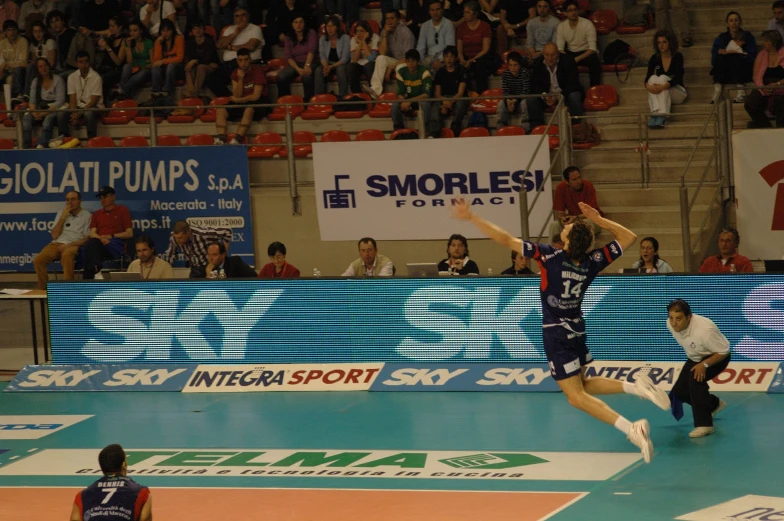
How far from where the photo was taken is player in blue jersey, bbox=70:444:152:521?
256 inches

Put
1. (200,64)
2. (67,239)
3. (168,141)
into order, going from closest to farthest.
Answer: (67,239)
(168,141)
(200,64)

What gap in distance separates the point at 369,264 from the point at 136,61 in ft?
30.7

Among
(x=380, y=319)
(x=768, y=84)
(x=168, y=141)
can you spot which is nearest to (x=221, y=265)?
(x=380, y=319)

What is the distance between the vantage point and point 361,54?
19781 mm

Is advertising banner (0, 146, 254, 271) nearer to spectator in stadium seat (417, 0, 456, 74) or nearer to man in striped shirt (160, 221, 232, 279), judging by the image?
man in striped shirt (160, 221, 232, 279)

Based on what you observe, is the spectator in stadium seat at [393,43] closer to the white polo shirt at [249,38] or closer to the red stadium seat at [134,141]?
the white polo shirt at [249,38]

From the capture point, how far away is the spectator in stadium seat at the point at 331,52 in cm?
1969

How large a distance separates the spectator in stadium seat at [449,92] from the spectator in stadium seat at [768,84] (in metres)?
4.27

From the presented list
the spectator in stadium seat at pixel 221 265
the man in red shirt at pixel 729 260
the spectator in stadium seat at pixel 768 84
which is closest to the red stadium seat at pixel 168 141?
the spectator in stadium seat at pixel 221 265

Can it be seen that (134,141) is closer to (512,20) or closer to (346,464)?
(512,20)

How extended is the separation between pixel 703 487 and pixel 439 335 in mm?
4587

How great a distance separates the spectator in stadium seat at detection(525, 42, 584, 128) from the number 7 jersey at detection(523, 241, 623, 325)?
8139mm

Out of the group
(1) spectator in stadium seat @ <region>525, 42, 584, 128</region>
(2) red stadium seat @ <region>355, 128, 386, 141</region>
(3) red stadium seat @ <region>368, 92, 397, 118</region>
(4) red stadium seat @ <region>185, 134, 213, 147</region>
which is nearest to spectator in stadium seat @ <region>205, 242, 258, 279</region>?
(2) red stadium seat @ <region>355, 128, 386, 141</region>

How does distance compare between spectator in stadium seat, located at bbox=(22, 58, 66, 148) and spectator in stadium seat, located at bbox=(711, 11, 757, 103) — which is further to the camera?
spectator in stadium seat, located at bbox=(22, 58, 66, 148)
